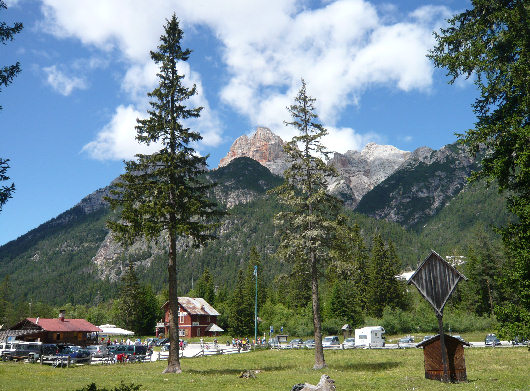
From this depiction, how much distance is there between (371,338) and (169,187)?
3955 cm

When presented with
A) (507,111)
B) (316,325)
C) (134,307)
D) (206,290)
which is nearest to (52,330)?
(134,307)

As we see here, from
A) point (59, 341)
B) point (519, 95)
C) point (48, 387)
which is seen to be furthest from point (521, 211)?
point (59, 341)

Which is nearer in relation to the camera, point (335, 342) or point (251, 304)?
point (335, 342)

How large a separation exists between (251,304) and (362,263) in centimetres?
2424

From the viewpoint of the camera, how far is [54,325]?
5997 cm

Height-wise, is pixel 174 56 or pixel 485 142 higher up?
pixel 174 56

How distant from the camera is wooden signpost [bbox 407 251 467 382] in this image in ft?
62.6

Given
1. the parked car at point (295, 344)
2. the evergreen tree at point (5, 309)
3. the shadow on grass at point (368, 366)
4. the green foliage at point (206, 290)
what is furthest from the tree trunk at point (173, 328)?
the evergreen tree at point (5, 309)

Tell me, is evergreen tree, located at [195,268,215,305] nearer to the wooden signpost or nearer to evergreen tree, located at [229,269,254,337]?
evergreen tree, located at [229,269,254,337]

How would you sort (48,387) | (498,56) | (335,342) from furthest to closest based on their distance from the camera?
1. (335,342)
2. (48,387)
3. (498,56)

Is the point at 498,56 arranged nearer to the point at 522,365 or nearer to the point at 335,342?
the point at 522,365

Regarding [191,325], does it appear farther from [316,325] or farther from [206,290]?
[316,325]

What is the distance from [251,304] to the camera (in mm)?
88188

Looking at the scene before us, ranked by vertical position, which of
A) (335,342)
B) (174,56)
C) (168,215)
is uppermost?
(174,56)
